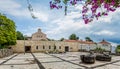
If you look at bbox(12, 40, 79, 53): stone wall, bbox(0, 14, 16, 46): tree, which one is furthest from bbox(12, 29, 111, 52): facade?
bbox(0, 14, 16, 46): tree

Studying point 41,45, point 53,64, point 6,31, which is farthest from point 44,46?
point 53,64

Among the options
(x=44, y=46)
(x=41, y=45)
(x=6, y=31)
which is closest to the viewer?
(x=6, y=31)

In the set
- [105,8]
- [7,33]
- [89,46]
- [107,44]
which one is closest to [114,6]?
[105,8]

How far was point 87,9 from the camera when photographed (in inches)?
143

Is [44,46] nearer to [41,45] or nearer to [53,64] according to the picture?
[41,45]

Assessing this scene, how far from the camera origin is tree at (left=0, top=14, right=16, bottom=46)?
1424 inches

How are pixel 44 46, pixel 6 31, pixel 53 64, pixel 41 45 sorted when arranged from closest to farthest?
pixel 53 64 → pixel 6 31 → pixel 41 45 → pixel 44 46

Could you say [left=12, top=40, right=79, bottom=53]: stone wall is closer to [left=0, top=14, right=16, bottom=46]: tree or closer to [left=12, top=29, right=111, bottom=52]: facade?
[left=12, top=29, right=111, bottom=52]: facade

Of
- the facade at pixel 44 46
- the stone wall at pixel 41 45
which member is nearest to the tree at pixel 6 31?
the facade at pixel 44 46

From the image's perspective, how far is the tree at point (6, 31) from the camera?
3616cm

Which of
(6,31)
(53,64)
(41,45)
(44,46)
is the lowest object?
(53,64)

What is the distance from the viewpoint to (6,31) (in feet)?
124

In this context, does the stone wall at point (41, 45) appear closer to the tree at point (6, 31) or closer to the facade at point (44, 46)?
the facade at point (44, 46)

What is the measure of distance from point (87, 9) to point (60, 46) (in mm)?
52309
